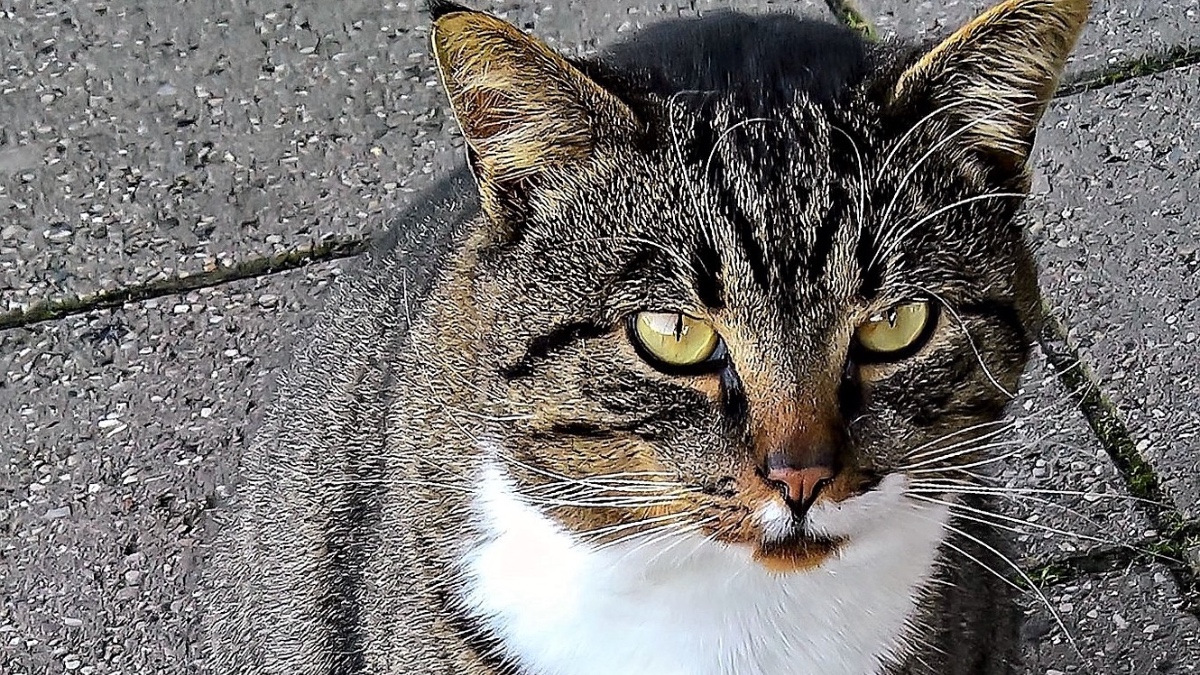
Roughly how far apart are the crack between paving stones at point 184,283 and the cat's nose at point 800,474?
156 cm

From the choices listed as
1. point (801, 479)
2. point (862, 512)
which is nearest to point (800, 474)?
point (801, 479)

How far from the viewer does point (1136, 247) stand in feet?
8.95

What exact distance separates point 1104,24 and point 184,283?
6.71 feet

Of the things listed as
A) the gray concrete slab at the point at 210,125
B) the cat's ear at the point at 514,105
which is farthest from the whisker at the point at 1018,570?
the gray concrete slab at the point at 210,125

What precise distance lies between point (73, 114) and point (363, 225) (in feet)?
2.50

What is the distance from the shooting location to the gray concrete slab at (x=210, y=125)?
9.41ft

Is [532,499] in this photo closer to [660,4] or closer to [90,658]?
[90,658]

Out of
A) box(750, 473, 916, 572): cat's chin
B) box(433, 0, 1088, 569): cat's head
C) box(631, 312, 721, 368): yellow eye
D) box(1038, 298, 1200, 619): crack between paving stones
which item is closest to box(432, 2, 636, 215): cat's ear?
box(433, 0, 1088, 569): cat's head

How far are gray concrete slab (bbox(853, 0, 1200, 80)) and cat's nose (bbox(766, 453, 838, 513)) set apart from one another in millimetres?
1908

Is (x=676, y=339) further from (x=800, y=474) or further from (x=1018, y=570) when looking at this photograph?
(x=1018, y=570)

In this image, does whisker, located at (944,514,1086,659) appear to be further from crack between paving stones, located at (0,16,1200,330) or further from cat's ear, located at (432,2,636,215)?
crack between paving stones, located at (0,16,1200,330)

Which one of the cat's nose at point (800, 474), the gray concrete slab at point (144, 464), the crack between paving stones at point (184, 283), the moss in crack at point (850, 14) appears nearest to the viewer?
the cat's nose at point (800, 474)

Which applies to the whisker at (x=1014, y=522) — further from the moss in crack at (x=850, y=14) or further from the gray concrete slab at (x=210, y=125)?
the gray concrete slab at (x=210, y=125)

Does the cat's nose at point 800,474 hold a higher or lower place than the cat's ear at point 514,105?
lower
